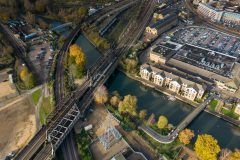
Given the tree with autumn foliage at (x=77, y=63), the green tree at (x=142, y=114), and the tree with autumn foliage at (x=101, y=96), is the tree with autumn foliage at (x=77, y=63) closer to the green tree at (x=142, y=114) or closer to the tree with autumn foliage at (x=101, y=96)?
the tree with autumn foliage at (x=101, y=96)

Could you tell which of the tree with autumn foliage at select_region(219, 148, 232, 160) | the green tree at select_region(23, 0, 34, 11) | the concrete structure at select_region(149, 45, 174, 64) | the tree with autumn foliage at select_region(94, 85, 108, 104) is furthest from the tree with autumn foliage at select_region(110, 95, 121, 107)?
the green tree at select_region(23, 0, 34, 11)

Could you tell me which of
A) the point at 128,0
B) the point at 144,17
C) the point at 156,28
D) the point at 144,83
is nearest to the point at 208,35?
the point at 156,28

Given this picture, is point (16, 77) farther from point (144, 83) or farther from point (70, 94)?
point (144, 83)

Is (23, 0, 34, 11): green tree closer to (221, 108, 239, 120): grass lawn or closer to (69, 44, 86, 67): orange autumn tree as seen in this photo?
(69, 44, 86, 67): orange autumn tree

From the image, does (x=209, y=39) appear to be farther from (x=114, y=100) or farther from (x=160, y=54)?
(x=114, y=100)

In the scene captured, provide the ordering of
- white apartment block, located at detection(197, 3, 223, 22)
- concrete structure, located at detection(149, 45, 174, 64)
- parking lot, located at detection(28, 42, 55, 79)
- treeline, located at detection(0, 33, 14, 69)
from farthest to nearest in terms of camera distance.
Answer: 1. white apartment block, located at detection(197, 3, 223, 22)
2. treeline, located at detection(0, 33, 14, 69)
3. parking lot, located at detection(28, 42, 55, 79)
4. concrete structure, located at detection(149, 45, 174, 64)

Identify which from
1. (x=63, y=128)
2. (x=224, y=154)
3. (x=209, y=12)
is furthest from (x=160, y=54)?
(x=209, y=12)
